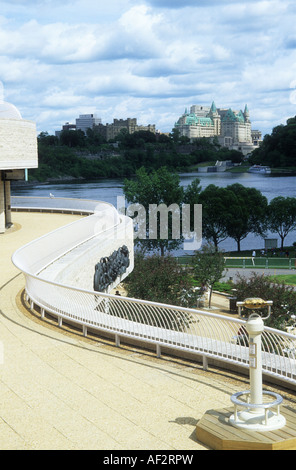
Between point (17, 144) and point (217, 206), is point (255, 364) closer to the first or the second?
point (17, 144)

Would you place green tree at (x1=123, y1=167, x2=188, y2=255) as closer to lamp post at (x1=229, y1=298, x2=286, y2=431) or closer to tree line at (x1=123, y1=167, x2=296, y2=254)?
tree line at (x1=123, y1=167, x2=296, y2=254)

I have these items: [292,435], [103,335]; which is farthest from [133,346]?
[292,435]

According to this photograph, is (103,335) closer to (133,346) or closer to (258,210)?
(133,346)

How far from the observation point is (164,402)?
23.7 ft

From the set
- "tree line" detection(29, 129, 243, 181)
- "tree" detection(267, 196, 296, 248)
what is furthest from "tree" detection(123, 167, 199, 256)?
"tree line" detection(29, 129, 243, 181)

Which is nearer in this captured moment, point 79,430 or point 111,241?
point 79,430

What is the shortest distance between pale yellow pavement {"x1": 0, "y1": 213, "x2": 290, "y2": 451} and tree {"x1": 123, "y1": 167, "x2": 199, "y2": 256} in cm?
5181

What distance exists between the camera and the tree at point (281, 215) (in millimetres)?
66312

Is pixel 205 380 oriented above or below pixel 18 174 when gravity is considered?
below

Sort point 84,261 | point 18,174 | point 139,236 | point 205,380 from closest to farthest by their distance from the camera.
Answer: point 205,380 → point 84,261 → point 18,174 → point 139,236

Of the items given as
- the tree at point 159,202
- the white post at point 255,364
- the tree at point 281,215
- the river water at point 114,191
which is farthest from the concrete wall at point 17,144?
the tree at point 281,215

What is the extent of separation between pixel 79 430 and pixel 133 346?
10.5ft

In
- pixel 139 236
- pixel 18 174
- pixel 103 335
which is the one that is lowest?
pixel 139 236

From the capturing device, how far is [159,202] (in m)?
64.1
